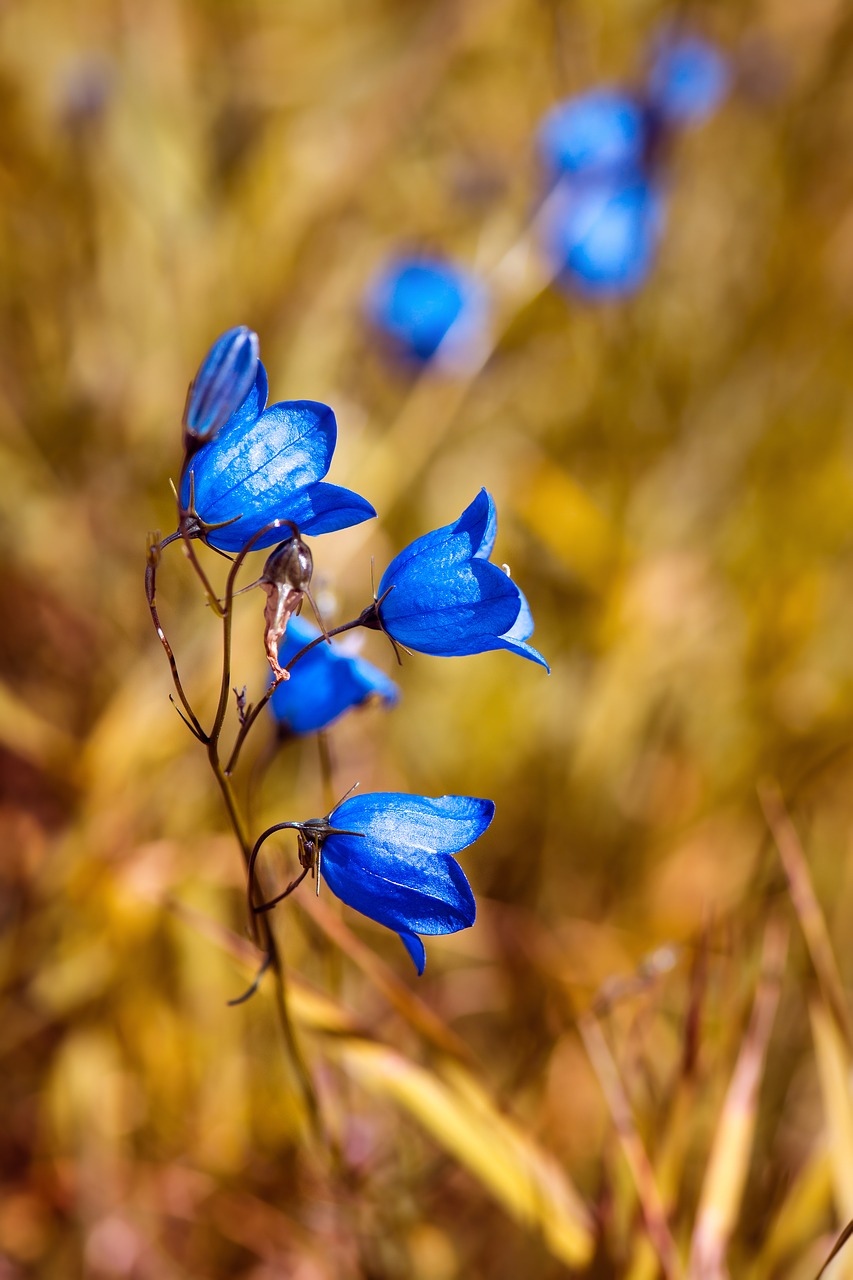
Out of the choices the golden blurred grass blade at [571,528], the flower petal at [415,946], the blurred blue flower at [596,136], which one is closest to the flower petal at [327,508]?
the flower petal at [415,946]

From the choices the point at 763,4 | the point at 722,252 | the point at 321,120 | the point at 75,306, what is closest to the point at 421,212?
the point at 321,120

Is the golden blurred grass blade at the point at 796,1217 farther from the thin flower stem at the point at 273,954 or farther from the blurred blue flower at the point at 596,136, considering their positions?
the blurred blue flower at the point at 596,136

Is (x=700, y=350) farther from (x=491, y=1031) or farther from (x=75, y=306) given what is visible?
(x=491, y=1031)

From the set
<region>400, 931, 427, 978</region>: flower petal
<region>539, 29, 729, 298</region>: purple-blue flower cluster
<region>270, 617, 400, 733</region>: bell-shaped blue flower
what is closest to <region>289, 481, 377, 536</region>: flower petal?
<region>270, 617, 400, 733</region>: bell-shaped blue flower

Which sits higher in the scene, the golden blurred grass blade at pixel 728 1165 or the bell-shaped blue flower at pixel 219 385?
the bell-shaped blue flower at pixel 219 385

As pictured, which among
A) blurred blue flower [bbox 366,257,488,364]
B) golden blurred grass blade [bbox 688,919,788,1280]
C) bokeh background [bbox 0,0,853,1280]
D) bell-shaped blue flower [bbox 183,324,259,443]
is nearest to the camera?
bell-shaped blue flower [bbox 183,324,259,443]

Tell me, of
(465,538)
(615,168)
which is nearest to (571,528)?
(615,168)

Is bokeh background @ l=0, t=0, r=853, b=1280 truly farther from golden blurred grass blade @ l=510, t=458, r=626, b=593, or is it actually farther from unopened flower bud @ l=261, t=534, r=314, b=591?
unopened flower bud @ l=261, t=534, r=314, b=591
